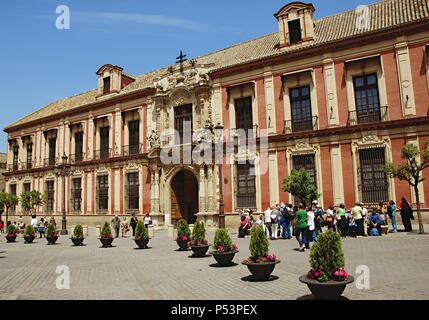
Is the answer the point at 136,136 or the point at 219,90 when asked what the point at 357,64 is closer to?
the point at 219,90

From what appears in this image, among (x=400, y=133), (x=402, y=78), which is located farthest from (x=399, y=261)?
(x=402, y=78)

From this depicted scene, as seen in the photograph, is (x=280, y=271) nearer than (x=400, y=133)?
Yes

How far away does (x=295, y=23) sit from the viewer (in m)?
23.0

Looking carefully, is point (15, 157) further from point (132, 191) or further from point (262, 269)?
point (262, 269)

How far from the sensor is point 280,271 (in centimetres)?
881

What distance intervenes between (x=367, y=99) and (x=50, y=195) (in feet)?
92.1

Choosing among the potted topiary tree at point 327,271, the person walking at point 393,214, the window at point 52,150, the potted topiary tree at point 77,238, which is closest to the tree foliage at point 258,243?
the potted topiary tree at point 327,271

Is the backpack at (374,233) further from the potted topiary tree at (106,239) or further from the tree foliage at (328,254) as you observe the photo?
the potted topiary tree at (106,239)

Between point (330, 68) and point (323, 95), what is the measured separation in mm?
1559

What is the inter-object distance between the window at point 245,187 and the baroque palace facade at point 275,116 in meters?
0.07

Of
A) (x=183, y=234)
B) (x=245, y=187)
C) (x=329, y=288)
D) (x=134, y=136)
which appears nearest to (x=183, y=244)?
(x=183, y=234)

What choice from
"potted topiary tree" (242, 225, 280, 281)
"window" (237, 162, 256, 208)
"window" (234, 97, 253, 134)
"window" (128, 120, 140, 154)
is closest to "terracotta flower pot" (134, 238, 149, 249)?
"potted topiary tree" (242, 225, 280, 281)

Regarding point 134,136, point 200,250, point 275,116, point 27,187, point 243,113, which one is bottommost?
point 200,250

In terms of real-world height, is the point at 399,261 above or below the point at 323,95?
below
